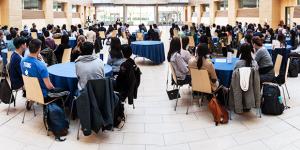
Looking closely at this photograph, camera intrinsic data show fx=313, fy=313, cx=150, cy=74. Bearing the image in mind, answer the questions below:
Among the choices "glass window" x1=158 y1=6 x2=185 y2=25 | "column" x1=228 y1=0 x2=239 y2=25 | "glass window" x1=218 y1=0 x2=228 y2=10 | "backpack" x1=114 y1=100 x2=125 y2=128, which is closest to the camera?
"backpack" x1=114 y1=100 x2=125 y2=128

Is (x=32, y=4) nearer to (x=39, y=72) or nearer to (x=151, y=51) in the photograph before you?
(x=151, y=51)

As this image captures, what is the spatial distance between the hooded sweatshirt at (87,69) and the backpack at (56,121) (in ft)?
1.73

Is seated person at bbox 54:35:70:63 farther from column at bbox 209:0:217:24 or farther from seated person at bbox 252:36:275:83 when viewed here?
column at bbox 209:0:217:24

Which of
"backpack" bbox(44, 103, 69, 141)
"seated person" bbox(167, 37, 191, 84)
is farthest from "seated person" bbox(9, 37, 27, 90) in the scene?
"seated person" bbox(167, 37, 191, 84)

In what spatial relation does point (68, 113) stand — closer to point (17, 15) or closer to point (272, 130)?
point (272, 130)

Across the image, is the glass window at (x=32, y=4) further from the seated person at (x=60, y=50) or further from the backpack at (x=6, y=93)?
the backpack at (x=6, y=93)

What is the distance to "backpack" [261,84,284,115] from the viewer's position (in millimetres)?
5680

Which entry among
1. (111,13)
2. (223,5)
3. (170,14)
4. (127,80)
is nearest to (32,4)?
(223,5)

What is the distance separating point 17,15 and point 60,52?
1200cm

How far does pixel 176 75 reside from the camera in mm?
6539

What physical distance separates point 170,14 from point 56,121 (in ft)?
149

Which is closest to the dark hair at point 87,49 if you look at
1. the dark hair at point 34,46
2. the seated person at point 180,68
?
the dark hair at point 34,46

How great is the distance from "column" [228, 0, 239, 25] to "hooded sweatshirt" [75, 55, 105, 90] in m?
22.8

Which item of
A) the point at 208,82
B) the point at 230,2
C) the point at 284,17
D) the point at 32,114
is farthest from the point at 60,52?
the point at 230,2
